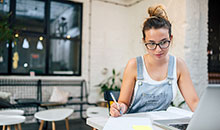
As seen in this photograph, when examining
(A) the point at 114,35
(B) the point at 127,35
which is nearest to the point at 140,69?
(A) the point at 114,35

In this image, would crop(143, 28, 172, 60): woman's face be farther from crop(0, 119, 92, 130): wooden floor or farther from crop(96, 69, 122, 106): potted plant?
crop(96, 69, 122, 106): potted plant

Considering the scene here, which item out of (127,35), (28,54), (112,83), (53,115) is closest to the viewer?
(53,115)

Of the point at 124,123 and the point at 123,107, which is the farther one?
the point at 123,107

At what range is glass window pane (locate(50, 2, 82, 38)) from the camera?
4848mm

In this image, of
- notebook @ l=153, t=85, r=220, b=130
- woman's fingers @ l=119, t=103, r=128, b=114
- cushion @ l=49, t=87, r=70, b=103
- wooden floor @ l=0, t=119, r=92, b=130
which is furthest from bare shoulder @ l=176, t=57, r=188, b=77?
cushion @ l=49, t=87, r=70, b=103

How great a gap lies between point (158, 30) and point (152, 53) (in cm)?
15

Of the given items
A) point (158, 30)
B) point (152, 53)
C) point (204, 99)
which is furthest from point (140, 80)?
point (204, 99)

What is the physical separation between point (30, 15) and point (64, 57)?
124 centimetres

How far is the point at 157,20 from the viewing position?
4.36 ft

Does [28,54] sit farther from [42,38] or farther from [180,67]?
[180,67]

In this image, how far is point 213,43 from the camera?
13.9 feet

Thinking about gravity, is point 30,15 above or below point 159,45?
above

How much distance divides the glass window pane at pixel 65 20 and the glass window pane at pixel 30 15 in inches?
10.1

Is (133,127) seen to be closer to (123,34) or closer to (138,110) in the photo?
(138,110)
